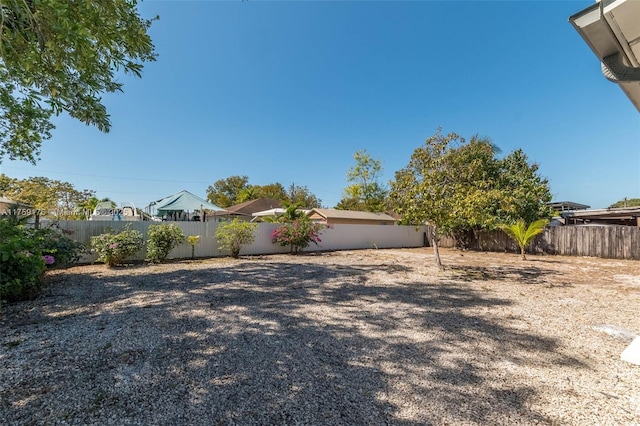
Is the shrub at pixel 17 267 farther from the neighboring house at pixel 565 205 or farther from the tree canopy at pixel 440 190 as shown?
the neighboring house at pixel 565 205

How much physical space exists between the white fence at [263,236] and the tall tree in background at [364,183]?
12309mm

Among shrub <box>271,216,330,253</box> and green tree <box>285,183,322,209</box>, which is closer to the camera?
shrub <box>271,216,330,253</box>

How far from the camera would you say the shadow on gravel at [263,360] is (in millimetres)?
1934

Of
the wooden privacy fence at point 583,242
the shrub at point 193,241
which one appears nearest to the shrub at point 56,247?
the shrub at point 193,241

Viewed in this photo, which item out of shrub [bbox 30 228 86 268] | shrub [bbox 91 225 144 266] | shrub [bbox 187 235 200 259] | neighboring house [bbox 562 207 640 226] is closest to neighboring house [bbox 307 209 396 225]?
shrub [bbox 187 235 200 259]

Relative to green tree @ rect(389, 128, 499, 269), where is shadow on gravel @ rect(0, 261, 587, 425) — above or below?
below

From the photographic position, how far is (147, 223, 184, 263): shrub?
905 cm

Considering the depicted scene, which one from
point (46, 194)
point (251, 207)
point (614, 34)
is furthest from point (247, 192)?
point (614, 34)

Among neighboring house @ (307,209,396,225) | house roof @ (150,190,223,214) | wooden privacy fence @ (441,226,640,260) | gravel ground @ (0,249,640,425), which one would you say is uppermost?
house roof @ (150,190,223,214)

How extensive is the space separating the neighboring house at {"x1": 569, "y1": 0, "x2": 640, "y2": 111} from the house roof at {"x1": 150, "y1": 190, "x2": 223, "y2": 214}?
13299 mm

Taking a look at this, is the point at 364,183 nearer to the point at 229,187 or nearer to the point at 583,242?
the point at 583,242

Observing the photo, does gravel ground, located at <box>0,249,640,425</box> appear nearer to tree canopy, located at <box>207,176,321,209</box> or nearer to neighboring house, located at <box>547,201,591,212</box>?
neighboring house, located at <box>547,201,591,212</box>

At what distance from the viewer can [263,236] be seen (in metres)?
12.8

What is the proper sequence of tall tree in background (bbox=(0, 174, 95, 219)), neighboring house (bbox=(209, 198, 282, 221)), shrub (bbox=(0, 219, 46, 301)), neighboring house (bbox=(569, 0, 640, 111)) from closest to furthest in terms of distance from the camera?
neighboring house (bbox=(569, 0, 640, 111)) < shrub (bbox=(0, 219, 46, 301)) < tall tree in background (bbox=(0, 174, 95, 219)) < neighboring house (bbox=(209, 198, 282, 221))
